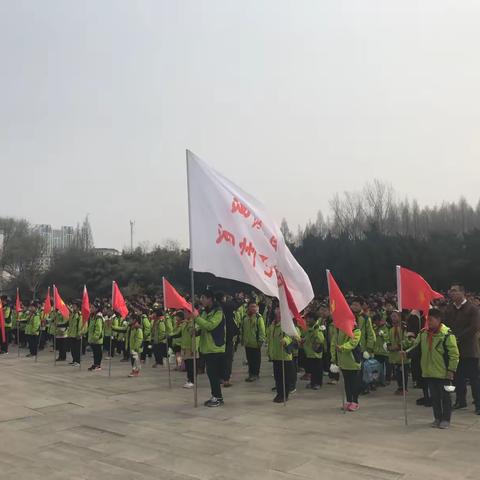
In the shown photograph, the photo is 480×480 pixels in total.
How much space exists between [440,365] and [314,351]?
12.7 ft

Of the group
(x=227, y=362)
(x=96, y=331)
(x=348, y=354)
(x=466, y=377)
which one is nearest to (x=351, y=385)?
(x=348, y=354)

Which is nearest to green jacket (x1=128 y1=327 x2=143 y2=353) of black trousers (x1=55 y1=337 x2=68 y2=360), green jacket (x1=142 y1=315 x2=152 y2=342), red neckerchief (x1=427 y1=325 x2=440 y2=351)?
green jacket (x1=142 y1=315 x2=152 y2=342)

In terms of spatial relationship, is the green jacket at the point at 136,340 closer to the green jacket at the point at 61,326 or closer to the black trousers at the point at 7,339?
the green jacket at the point at 61,326

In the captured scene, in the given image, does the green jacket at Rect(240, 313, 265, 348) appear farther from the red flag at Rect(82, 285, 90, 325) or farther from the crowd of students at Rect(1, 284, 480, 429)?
the red flag at Rect(82, 285, 90, 325)

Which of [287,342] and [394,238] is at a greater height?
[394,238]

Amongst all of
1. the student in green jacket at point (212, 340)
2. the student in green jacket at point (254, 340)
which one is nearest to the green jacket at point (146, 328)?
the student in green jacket at point (254, 340)

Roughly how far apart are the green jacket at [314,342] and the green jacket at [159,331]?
4.58 metres

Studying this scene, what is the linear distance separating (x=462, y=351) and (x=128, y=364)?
980cm

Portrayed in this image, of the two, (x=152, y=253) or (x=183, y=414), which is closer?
(x=183, y=414)

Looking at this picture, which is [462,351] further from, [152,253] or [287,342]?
[152,253]

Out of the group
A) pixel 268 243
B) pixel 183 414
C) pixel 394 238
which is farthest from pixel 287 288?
pixel 394 238

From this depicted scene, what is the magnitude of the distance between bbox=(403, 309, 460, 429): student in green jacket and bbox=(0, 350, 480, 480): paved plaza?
0.31 meters

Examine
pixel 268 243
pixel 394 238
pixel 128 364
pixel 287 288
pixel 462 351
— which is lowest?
pixel 128 364

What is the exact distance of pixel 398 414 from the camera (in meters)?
8.09
